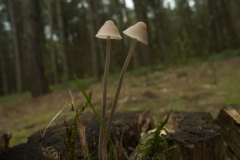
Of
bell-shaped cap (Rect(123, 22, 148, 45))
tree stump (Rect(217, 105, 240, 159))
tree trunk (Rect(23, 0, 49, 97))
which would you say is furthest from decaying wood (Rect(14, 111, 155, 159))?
tree trunk (Rect(23, 0, 49, 97))

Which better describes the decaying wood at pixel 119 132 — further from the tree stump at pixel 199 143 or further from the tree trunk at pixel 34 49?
the tree trunk at pixel 34 49

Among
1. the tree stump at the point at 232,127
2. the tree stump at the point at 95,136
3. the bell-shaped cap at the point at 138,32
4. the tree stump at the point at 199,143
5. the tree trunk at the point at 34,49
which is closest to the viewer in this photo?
the bell-shaped cap at the point at 138,32

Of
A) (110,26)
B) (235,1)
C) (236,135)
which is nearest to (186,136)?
(236,135)

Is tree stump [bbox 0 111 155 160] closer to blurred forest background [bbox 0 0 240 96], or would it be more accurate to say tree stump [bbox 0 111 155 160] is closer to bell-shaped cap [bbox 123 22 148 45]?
bell-shaped cap [bbox 123 22 148 45]

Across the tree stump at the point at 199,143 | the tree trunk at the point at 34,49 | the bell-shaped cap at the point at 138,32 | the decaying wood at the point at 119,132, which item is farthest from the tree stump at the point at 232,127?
the tree trunk at the point at 34,49

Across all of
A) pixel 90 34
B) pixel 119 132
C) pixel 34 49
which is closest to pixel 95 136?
pixel 119 132

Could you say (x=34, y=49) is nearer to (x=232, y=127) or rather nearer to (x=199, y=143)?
(x=232, y=127)

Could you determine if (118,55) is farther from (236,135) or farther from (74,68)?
(236,135)
